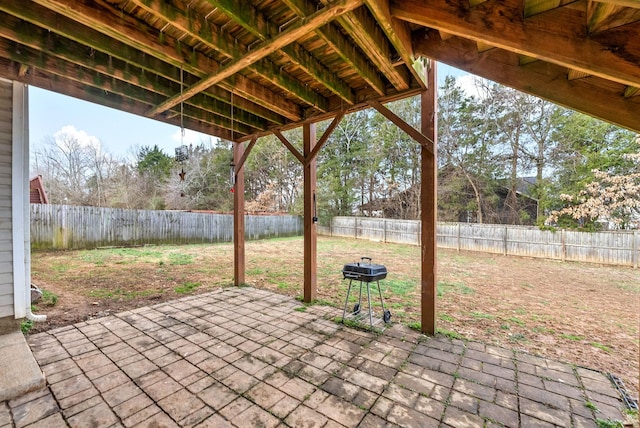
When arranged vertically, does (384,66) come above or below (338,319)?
above

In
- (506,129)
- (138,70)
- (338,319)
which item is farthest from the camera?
(506,129)

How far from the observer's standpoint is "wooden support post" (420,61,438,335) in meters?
2.83

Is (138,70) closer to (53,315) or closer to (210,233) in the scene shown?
(53,315)

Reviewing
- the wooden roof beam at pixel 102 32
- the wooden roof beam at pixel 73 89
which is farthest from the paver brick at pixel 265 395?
the wooden roof beam at pixel 73 89

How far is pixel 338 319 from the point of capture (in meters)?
3.15

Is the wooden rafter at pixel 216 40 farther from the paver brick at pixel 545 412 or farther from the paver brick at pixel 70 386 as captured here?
the paver brick at pixel 545 412

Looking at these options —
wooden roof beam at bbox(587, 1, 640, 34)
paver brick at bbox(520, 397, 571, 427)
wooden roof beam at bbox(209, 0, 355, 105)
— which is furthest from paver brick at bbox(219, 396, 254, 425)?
wooden roof beam at bbox(587, 1, 640, 34)

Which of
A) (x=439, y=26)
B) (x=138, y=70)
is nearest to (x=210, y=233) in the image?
(x=138, y=70)

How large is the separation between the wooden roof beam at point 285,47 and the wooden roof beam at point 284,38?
0.31ft

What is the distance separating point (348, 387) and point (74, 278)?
Result: 19.0 feet

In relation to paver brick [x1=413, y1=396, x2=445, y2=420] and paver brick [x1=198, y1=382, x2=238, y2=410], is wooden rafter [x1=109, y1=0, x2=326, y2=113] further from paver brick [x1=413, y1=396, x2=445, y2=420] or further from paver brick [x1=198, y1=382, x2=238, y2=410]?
paver brick [x1=413, y1=396, x2=445, y2=420]

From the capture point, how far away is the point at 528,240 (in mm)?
8523

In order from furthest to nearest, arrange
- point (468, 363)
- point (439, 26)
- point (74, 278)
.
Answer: point (74, 278) < point (468, 363) < point (439, 26)

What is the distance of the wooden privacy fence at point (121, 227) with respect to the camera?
784 centimetres
